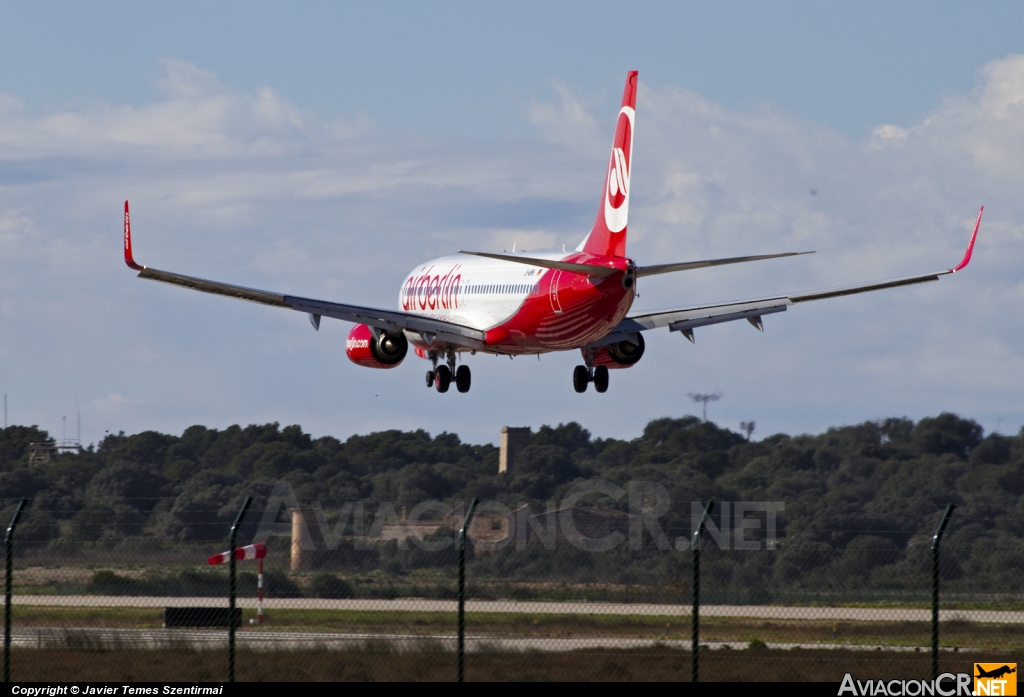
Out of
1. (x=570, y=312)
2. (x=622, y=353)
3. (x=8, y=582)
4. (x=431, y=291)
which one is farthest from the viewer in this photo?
(x=431, y=291)

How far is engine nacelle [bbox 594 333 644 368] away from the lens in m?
53.0

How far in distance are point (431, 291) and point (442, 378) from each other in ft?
13.0

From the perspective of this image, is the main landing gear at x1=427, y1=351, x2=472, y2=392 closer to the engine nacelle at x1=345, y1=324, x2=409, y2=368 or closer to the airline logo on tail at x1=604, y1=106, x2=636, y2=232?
the engine nacelle at x1=345, y1=324, x2=409, y2=368

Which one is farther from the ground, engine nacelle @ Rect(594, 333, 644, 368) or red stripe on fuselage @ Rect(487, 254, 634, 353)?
red stripe on fuselage @ Rect(487, 254, 634, 353)

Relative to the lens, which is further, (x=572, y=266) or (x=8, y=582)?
(x=572, y=266)

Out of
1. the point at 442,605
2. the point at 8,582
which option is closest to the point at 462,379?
the point at 442,605

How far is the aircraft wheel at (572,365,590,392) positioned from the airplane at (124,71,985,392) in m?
0.04

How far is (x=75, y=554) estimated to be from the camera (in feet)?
88.0

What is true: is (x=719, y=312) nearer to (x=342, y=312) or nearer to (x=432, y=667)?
(x=342, y=312)

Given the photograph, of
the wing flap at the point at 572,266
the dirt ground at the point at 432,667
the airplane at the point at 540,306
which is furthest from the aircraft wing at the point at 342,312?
the dirt ground at the point at 432,667

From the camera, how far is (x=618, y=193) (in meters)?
47.1

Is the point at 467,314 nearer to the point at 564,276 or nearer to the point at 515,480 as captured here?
the point at 564,276

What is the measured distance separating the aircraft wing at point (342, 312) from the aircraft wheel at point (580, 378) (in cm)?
419

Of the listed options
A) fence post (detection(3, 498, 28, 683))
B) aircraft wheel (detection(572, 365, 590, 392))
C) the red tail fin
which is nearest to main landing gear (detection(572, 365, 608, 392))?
aircraft wheel (detection(572, 365, 590, 392))
